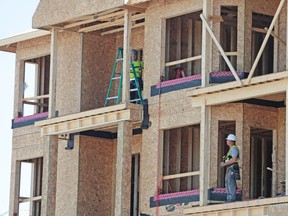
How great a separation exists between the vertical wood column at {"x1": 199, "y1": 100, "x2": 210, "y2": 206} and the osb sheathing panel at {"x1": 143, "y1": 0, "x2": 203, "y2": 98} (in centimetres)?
350

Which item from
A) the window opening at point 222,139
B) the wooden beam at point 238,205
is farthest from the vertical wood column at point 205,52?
the wooden beam at point 238,205

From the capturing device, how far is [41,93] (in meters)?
57.3

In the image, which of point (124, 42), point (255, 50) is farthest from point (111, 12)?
point (255, 50)

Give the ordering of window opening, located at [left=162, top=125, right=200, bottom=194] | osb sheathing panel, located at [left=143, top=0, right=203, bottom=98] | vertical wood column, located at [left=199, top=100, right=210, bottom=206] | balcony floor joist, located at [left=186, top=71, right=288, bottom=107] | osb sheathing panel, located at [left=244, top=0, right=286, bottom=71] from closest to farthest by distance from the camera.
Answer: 1. balcony floor joist, located at [left=186, top=71, right=288, bottom=107]
2. vertical wood column, located at [left=199, top=100, right=210, bottom=206]
3. osb sheathing panel, located at [left=244, top=0, right=286, bottom=71]
4. window opening, located at [left=162, top=125, right=200, bottom=194]
5. osb sheathing panel, located at [left=143, top=0, right=203, bottom=98]

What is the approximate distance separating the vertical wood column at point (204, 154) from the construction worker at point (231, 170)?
0.69 meters

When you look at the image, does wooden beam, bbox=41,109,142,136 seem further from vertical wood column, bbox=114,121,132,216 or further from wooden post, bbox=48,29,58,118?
wooden post, bbox=48,29,58,118

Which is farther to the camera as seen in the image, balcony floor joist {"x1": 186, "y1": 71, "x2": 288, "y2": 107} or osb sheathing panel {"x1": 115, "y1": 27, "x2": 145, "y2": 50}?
osb sheathing panel {"x1": 115, "y1": 27, "x2": 145, "y2": 50}

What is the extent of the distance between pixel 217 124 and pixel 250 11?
3497 mm

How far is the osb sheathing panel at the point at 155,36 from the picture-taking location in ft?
165

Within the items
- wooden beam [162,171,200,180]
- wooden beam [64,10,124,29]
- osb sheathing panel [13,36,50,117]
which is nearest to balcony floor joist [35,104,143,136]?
wooden beam [162,171,200,180]

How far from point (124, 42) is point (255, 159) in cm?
524

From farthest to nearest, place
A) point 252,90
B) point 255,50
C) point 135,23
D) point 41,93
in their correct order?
1. point 41,93
2. point 135,23
3. point 255,50
4. point 252,90

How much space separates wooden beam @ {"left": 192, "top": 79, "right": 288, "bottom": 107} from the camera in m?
45.3

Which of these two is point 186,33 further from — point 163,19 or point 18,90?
point 18,90
